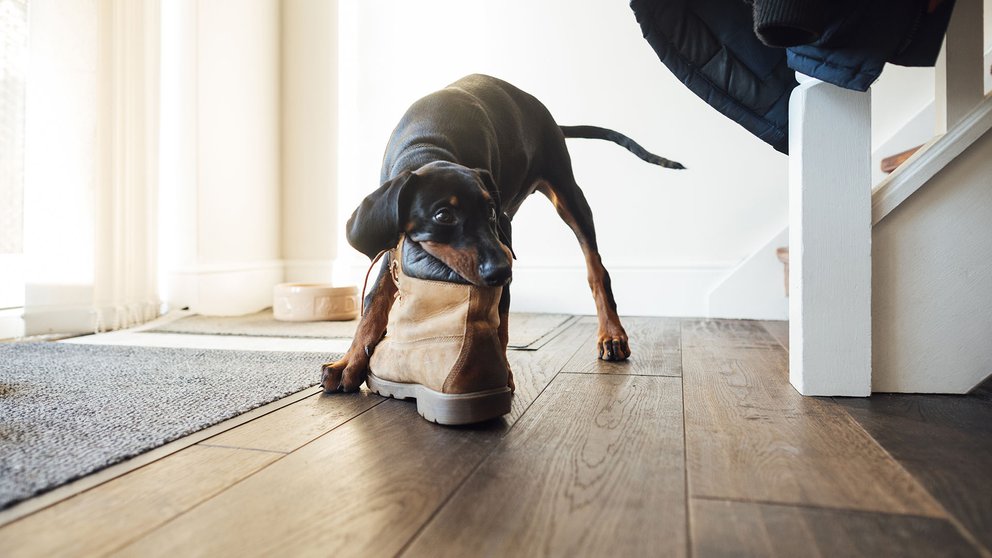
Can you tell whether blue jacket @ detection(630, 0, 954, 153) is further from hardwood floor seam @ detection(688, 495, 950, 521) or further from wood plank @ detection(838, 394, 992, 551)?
hardwood floor seam @ detection(688, 495, 950, 521)

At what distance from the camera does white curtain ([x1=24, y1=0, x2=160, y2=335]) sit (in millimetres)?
2070

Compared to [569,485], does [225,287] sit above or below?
above

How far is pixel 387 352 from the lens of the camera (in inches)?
44.8

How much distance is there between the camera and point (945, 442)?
868 mm

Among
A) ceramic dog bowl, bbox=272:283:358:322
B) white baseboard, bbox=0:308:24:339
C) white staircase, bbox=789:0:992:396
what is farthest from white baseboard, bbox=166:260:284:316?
white staircase, bbox=789:0:992:396

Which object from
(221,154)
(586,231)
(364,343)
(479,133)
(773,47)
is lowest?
(364,343)

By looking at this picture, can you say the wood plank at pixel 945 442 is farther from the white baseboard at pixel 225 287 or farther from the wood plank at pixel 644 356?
the white baseboard at pixel 225 287

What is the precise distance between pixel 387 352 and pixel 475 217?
31 cm

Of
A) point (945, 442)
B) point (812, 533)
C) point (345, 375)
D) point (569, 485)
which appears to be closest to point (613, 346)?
point (345, 375)

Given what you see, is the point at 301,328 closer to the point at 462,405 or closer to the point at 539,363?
the point at 539,363

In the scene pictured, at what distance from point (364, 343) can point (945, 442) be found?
0.95 m

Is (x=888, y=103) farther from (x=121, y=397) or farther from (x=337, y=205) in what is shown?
(x=121, y=397)

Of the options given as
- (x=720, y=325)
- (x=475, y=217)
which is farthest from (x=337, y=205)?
(x=475, y=217)

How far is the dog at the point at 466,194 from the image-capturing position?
1.02 m
